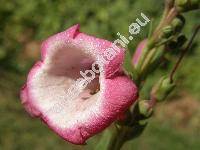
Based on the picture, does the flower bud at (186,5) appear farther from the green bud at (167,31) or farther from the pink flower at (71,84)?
the pink flower at (71,84)

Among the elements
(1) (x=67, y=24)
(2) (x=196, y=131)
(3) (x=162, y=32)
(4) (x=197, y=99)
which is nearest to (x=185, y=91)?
(4) (x=197, y=99)

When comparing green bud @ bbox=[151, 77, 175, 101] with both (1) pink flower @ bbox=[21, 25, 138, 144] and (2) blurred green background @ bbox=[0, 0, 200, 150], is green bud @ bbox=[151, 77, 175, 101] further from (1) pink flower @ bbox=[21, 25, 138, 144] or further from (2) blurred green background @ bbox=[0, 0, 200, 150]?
(2) blurred green background @ bbox=[0, 0, 200, 150]

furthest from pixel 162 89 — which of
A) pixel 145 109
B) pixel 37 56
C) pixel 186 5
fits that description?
pixel 37 56

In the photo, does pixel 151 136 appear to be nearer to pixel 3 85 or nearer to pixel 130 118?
pixel 3 85

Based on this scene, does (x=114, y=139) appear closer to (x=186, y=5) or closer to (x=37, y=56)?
(x=186, y=5)

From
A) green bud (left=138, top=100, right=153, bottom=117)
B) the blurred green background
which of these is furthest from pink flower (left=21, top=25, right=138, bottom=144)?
the blurred green background

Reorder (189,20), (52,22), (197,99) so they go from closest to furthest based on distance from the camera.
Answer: (189,20) < (52,22) < (197,99)

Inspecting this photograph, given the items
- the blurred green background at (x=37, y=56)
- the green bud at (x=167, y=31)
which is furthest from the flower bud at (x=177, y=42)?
the blurred green background at (x=37, y=56)
